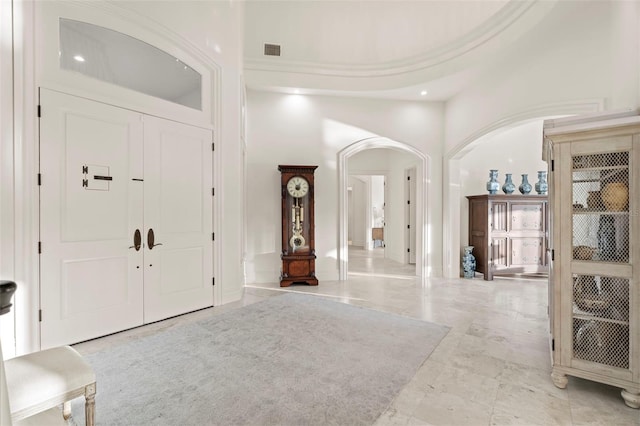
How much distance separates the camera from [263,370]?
93.4 inches

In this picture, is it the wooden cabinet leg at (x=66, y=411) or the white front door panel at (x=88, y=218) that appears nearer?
the wooden cabinet leg at (x=66, y=411)

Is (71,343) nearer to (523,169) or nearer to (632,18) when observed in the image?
(632,18)

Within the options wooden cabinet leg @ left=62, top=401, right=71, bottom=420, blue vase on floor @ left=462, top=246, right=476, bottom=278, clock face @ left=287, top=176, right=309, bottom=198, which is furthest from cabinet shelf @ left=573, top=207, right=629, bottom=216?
blue vase on floor @ left=462, top=246, right=476, bottom=278

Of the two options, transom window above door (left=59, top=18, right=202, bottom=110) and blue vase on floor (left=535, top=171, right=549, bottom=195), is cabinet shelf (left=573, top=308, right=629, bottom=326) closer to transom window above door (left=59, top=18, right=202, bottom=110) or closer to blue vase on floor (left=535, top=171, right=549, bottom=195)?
blue vase on floor (left=535, top=171, right=549, bottom=195)

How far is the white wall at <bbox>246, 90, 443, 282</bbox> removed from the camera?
5.45 m

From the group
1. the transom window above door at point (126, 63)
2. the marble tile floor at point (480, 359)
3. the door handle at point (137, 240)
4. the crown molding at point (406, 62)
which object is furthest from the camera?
the crown molding at point (406, 62)

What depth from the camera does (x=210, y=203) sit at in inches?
159

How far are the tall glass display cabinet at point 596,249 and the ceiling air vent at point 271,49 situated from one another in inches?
172

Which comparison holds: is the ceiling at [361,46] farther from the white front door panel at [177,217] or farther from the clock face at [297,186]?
the white front door panel at [177,217]

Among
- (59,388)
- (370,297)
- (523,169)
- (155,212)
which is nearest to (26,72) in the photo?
(155,212)

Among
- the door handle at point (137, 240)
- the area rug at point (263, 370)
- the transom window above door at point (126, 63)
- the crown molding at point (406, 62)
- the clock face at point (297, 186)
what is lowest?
the area rug at point (263, 370)

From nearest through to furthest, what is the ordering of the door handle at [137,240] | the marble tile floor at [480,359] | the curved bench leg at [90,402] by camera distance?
the curved bench leg at [90,402] → the marble tile floor at [480,359] → the door handle at [137,240]

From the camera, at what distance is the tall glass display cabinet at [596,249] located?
6.28 feet

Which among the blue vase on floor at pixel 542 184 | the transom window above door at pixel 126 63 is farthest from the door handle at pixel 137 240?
the blue vase on floor at pixel 542 184
